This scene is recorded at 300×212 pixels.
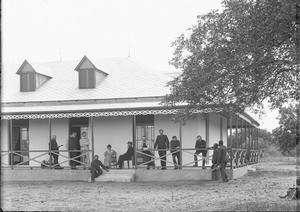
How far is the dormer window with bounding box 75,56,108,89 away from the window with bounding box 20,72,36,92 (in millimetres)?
2328

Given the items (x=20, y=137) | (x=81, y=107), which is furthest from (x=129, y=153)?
(x=20, y=137)

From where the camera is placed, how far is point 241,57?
10094mm

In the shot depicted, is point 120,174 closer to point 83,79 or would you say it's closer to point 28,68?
point 83,79

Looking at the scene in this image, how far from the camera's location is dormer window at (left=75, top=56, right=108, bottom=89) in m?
22.7

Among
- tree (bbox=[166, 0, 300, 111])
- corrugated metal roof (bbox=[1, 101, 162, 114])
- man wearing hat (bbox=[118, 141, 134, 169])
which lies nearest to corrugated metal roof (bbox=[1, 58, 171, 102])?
corrugated metal roof (bbox=[1, 101, 162, 114])

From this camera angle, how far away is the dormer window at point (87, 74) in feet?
74.5

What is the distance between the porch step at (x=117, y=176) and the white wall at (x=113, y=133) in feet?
6.68

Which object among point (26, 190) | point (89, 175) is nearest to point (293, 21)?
point (26, 190)

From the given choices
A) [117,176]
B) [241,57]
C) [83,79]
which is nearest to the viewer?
[241,57]

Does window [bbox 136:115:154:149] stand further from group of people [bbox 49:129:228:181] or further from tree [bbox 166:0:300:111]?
tree [bbox 166:0:300:111]

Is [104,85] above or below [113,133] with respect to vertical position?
above

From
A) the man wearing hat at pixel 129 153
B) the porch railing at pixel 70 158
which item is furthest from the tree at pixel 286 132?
the man wearing hat at pixel 129 153

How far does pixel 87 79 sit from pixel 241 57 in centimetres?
1370

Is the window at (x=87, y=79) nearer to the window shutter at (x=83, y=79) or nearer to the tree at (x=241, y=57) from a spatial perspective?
the window shutter at (x=83, y=79)
